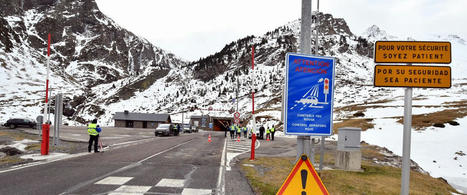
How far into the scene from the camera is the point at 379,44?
567 centimetres

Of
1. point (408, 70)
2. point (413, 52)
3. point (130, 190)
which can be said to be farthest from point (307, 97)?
point (130, 190)

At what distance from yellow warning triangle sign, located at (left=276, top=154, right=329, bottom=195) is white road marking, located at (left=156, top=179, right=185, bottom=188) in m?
4.25

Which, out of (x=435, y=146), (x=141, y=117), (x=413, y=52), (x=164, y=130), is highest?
(x=413, y=52)

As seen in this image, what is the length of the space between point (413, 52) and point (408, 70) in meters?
0.30

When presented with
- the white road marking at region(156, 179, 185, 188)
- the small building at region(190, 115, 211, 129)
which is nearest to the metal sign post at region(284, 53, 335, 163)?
the white road marking at region(156, 179, 185, 188)

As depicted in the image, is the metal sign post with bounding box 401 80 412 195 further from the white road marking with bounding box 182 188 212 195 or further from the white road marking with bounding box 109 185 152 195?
the white road marking with bounding box 109 185 152 195

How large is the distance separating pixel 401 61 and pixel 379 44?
47 cm

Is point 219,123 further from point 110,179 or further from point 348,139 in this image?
point 110,179

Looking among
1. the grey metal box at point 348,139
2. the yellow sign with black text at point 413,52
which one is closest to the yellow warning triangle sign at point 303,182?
the yellow sign with black text at point 413,52

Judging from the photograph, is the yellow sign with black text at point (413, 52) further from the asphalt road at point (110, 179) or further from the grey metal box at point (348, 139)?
A: the grey metal box at point (348, 139)

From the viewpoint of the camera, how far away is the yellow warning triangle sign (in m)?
4.59

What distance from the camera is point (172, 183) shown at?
854 cm

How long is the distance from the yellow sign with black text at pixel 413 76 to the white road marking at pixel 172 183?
5258 mm

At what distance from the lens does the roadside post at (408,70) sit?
207 inches
